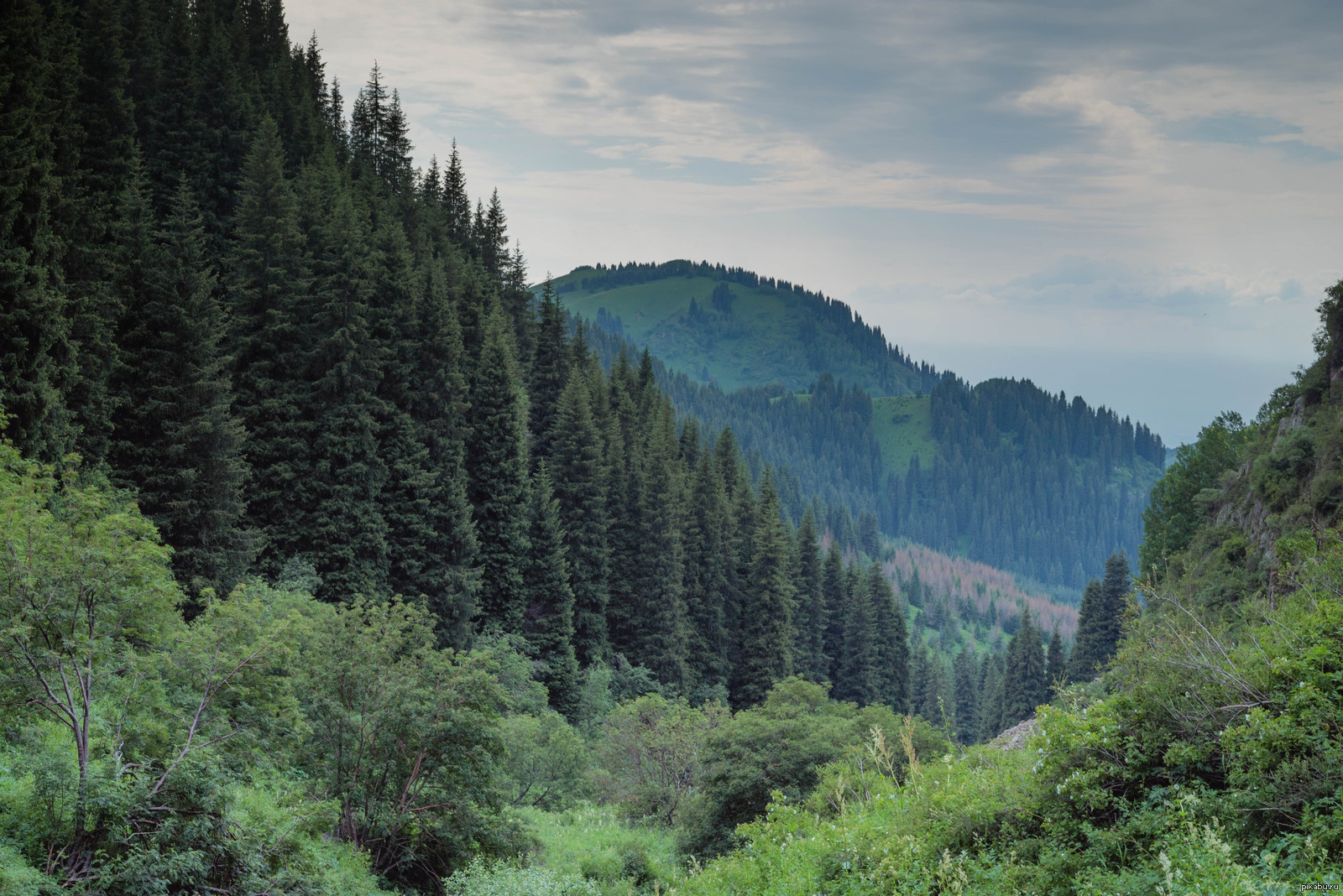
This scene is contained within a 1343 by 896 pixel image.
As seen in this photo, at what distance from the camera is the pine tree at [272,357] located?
38.0 metres

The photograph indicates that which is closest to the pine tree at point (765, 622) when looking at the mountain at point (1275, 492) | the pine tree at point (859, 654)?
the pine tree at point (859, 654)

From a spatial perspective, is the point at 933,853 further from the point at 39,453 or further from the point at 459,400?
the point at 459,400

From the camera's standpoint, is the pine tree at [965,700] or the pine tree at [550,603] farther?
the pine tree at [965,700]

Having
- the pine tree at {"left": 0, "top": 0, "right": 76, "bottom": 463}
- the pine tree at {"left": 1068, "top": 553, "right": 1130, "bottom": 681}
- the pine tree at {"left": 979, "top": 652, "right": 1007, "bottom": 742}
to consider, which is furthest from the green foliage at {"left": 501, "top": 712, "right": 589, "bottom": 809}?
the pine tree at {"left": 1068, "top": 553, "right": 1130, "bottom": 681}

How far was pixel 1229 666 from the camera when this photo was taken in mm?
8305

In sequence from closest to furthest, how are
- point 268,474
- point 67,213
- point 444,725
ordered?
point 444,725 < point 67,213 < point 268,474

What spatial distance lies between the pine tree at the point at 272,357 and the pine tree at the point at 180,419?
285 cm

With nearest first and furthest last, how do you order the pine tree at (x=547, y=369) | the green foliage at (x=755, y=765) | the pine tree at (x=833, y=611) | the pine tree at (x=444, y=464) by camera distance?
the green foliage at (x=755, y=765)
the pine tree at (x=444, y=464)
the pine tree at (x=547, y=369)
the pine tree at (x=833, y=611)

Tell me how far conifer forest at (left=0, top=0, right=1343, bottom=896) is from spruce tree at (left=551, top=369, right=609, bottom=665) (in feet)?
1.09

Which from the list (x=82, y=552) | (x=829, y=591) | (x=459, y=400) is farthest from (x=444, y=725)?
(x=829, y=591)

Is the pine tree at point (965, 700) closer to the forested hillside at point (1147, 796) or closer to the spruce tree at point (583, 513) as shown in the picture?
the spruce tree at point (583, 513)

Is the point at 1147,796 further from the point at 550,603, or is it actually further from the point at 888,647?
the point at 888,647

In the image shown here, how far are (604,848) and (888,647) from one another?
71.4m

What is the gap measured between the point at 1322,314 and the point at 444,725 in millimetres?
43926
